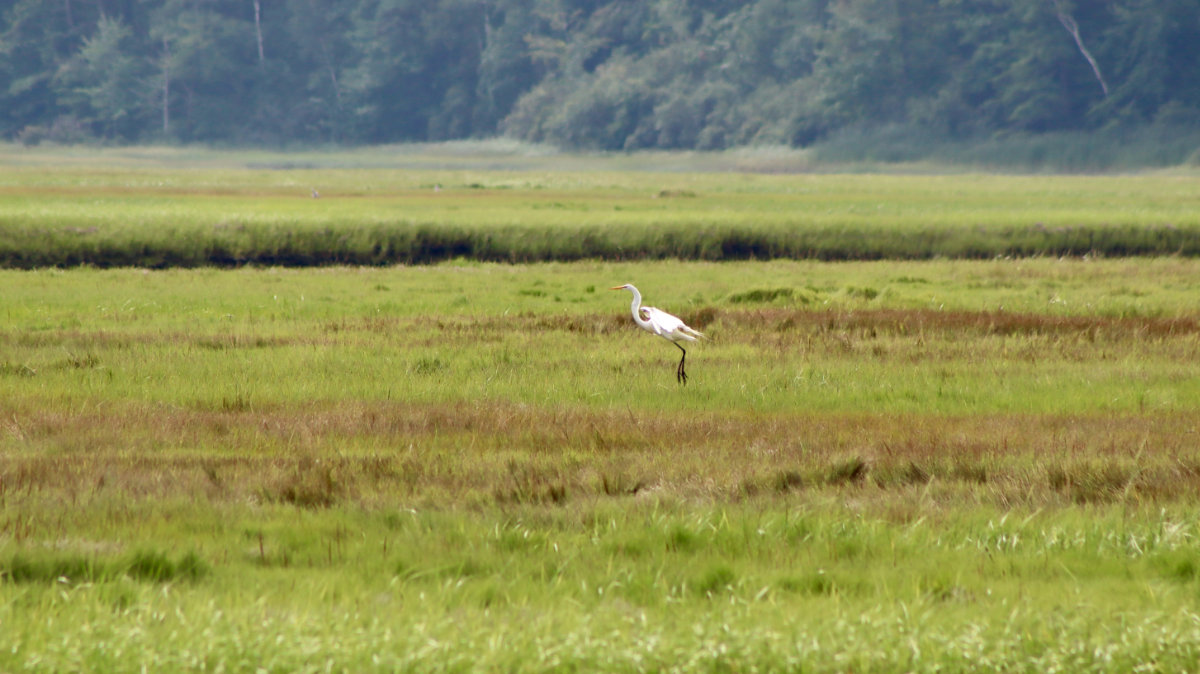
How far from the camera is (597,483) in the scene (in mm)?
8820

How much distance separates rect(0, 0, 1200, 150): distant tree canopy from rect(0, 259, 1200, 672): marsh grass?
102m

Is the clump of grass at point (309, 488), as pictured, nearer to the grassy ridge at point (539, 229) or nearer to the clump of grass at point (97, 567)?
the clump of grass at point (97, 567)

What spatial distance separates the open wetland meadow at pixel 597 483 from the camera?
568 centimetres

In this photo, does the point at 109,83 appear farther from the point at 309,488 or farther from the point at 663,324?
the point at 309,488

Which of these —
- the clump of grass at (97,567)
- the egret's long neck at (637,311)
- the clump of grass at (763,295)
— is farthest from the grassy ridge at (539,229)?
the clump of grass at (97,567)

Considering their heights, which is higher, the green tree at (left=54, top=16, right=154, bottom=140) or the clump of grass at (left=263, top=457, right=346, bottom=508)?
the green tree at (left=54, top=16, right=154, bottom=140)

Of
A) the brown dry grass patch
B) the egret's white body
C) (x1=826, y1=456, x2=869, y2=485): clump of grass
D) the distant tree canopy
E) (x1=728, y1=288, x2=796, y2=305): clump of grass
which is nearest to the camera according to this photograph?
the brown dry grass patch

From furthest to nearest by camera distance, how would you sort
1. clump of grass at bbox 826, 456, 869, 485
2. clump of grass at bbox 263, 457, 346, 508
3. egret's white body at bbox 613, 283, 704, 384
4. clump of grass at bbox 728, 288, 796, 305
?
1. clump of grass at bbox 728, 288, 796, 305
2. egret's white body at bbox 613, 283, 704, 384
3. clump of grass at bbox 826, 456, 869, 485
4. clump of grass at bbox 263, 457, 346, 508

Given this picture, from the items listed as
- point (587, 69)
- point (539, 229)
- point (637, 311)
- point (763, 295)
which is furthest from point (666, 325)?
point (587, 69)

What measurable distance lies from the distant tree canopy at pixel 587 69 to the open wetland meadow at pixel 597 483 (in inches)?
3676

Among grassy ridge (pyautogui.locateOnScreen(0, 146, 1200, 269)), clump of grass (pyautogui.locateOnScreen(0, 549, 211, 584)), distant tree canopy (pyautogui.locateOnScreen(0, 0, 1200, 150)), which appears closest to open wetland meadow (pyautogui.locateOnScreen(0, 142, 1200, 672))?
clump of grass (pyautogui.locateOnScreen(0, 549, 211, 584))

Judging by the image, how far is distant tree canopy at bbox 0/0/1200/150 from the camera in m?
110

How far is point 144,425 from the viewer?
35.9ft

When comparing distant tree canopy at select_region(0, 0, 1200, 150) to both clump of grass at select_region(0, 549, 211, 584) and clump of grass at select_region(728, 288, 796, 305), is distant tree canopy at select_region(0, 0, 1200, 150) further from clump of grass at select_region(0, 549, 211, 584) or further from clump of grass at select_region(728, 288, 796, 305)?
clump of grass at select_region(0, 549, 211, 584)
